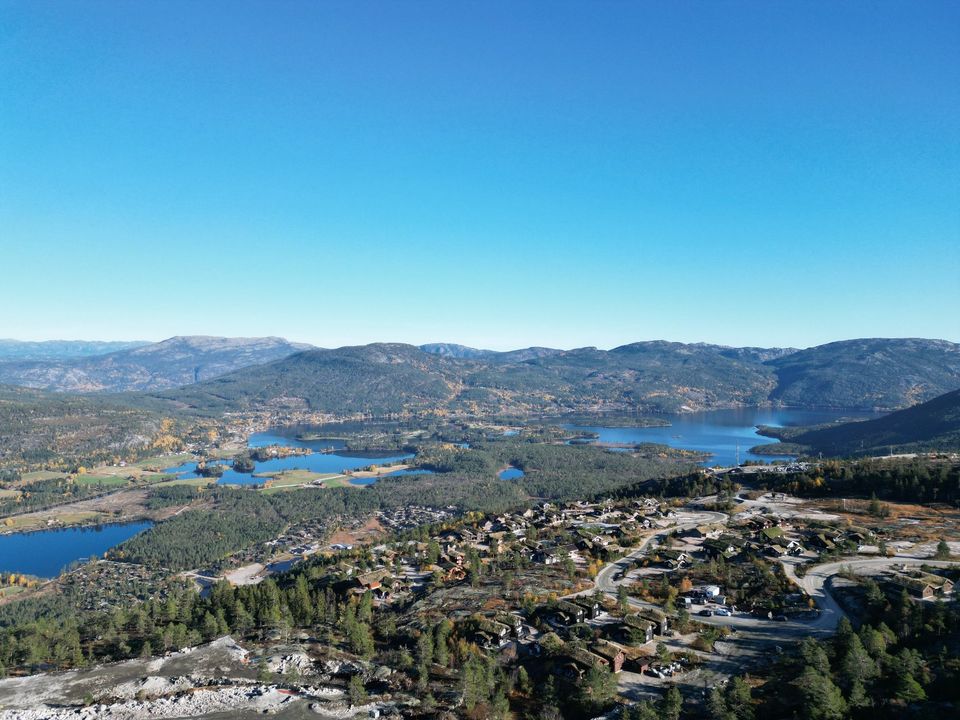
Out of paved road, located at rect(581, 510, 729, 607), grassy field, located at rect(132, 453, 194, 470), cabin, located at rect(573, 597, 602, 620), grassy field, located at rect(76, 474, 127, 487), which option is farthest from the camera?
grassy field, located at rect(132, 453, 194, 470)

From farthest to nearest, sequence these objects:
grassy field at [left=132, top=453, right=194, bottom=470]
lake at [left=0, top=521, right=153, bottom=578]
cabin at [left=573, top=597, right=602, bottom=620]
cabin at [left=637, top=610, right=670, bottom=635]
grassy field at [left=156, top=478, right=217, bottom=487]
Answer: grassy field at [left=132, top=453, right=194, bottom=470]
grassy field at [left=156, top=478, right=217, bottom=487]
lake at [left=0, top=521, right=153, bottom=578]
cabin at [left=573, top=597, right=602, bottom=620]
cabin at [left=637, top=610, right=670, bottom=635]

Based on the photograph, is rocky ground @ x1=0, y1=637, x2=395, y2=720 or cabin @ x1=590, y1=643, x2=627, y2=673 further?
cabin @ x1=590, y1=643, x2=627, y2=673

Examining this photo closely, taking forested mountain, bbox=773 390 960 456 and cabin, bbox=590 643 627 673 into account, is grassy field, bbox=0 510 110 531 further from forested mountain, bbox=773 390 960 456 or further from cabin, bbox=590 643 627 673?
forested mountain, bbox=773 390 960 456

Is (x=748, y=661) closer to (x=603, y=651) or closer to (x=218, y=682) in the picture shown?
(x=603, y=651)

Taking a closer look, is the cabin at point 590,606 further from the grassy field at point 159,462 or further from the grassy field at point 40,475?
the grassy field at point 159,462

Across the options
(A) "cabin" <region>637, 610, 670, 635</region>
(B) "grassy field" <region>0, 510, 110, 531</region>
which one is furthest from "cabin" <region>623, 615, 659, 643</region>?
(B) "grassy field" <region>0, 510, 110, 531</region>

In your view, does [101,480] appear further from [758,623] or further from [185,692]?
[758,623]

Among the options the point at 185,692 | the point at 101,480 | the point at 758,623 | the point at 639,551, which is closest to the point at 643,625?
the point at 758,623

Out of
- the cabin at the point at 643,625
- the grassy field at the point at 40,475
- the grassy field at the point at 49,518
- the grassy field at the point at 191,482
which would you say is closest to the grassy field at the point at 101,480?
the grassy field at the point at 40,475
